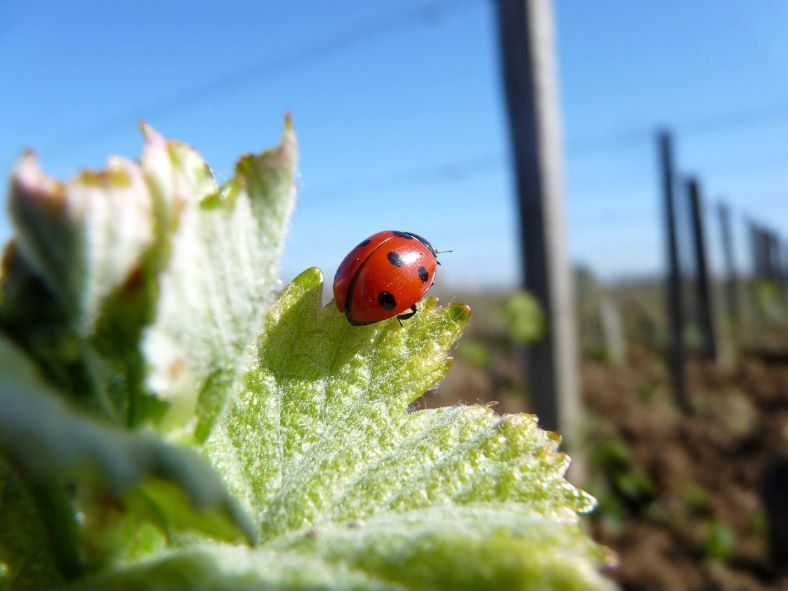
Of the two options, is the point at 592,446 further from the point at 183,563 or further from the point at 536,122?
the point at 183,563

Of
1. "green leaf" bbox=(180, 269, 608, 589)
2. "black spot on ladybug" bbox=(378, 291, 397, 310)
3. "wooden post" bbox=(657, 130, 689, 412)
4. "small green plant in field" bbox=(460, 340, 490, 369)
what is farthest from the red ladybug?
"small green plant in field" bbox=(460, 340, 490, 369)

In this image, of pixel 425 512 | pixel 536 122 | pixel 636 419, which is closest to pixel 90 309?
pixel 425 512

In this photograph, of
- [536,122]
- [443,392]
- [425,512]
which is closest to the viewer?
[425,512]

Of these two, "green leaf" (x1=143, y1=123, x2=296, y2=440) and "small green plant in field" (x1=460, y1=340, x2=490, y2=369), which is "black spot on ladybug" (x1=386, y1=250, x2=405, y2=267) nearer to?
"green leaf" (x1=143, y1=123, x2=296, y2=440)

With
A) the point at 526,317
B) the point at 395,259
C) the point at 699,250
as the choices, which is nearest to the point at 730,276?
the point at 699,250

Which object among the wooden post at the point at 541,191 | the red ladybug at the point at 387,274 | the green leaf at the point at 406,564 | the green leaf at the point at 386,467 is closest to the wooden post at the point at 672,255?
the wooden post at the point at 541,191

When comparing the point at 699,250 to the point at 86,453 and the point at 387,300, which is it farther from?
the point at 86,453
